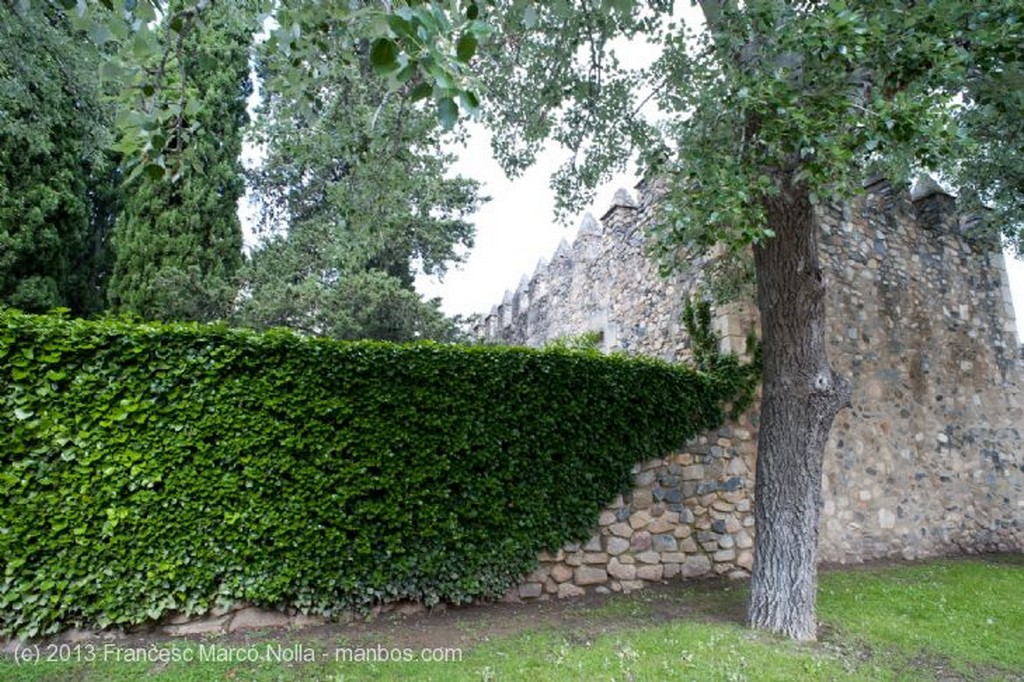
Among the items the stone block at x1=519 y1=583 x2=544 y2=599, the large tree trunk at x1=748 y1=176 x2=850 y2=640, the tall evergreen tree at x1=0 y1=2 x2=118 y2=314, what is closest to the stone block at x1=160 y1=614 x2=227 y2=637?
the stone block at x1=519 y1=583 x2=544 y2=599

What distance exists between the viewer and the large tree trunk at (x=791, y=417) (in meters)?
4.54

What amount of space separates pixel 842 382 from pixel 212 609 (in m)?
5.35

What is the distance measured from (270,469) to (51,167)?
7.65 meters

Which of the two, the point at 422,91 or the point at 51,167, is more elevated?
the point at 51,167

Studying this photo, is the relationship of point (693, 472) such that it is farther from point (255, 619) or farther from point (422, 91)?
point (422, 91)

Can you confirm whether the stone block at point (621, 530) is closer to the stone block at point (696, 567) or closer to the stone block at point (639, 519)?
the stone block at point (639, 519)

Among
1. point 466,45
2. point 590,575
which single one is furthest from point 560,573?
point 466,45

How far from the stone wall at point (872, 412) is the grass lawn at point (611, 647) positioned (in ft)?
2.47

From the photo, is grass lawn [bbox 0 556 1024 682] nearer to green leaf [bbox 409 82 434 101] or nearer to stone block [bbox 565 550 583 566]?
stone block [bbox 565 550 583 566]

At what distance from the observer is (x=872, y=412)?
784 centimetres

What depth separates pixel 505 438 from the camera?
5.43m

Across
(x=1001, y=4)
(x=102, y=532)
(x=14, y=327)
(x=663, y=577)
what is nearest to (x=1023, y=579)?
(x=663, y=577)

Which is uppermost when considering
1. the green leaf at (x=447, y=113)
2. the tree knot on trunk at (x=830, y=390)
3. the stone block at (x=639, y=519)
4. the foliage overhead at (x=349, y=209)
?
the foliage overhead at (x=349, y=209)

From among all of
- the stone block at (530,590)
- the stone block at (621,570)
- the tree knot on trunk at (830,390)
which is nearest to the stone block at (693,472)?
the stone block at (621,570)
